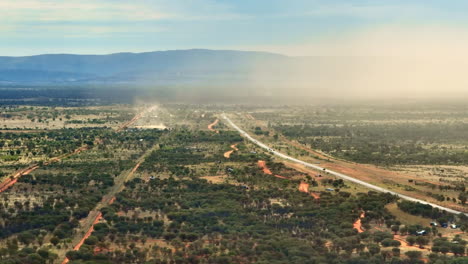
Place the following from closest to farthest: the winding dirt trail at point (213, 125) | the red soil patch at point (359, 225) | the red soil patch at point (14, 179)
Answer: the red soil patch at point (359, 225)
the red soil patch at point (14, 179)
the winding dirt trail at point (213, 125)

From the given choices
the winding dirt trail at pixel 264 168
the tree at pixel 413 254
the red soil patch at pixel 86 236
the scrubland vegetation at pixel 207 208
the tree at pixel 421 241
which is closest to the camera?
the tree at pixel 413 254

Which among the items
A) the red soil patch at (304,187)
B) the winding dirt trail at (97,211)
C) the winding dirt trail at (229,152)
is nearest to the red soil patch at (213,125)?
the winding dirt trail at (229,152)

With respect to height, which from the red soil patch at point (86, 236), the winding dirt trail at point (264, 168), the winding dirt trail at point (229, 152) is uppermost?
the winding dirt trail at point (229, 152)

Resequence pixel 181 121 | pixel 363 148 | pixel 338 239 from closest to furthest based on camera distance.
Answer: pixel 338 239 → pixel 363 148 → pixel 181 121

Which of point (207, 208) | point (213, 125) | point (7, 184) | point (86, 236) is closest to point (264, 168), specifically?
point (207, 208)

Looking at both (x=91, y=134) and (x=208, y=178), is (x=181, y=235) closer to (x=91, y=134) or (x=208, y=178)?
(x=208, y=178)

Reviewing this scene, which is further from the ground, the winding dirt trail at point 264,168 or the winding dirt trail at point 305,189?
the winding dirt trail at point 264,168

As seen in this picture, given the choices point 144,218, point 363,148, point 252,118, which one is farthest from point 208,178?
point 252,118

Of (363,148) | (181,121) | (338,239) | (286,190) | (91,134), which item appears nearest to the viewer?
(338,239)

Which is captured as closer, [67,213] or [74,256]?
[74,256]

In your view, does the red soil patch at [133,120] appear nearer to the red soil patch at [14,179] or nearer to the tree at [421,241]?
the red soil patch at [14,179]

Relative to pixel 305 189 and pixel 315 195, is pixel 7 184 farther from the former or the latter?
pixel 315 195
